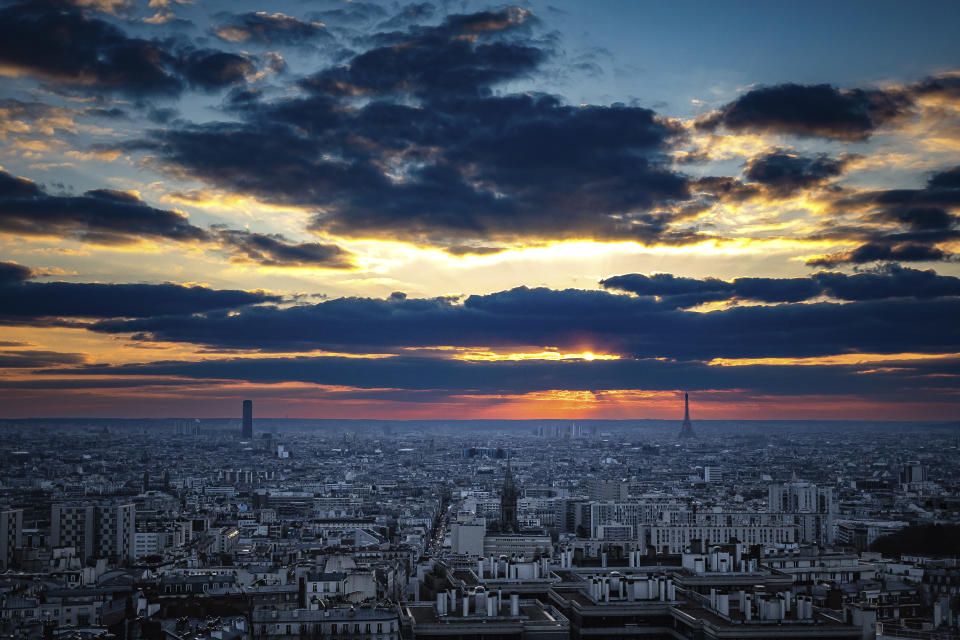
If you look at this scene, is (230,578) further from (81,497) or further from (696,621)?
(81,497)

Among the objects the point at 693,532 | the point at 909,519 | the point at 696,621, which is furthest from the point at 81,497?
the point at 696,621

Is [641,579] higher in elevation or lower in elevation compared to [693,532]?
higher

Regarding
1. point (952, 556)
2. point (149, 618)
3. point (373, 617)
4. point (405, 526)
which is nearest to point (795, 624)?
point (373, 617)

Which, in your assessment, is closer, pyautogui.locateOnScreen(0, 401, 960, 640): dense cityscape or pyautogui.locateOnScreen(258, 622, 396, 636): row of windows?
pyautogui.locateOnScreen(0, 401, 960, 640): dense cityscape

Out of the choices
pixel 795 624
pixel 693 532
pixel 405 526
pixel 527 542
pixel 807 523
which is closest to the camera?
pixel 795 624

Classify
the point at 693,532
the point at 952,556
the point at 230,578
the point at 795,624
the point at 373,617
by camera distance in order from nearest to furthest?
the point at 795,624 < the point at 373,617 < the point at 230,578 < the point at 952,556 < the point at 693,532

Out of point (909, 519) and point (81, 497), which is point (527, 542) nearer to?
point (909, 519)

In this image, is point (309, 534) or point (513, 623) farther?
point (309, 534)

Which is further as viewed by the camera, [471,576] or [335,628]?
[471,576]

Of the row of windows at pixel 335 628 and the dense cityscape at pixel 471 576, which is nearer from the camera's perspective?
the dense cityscape at pixel 471 576
